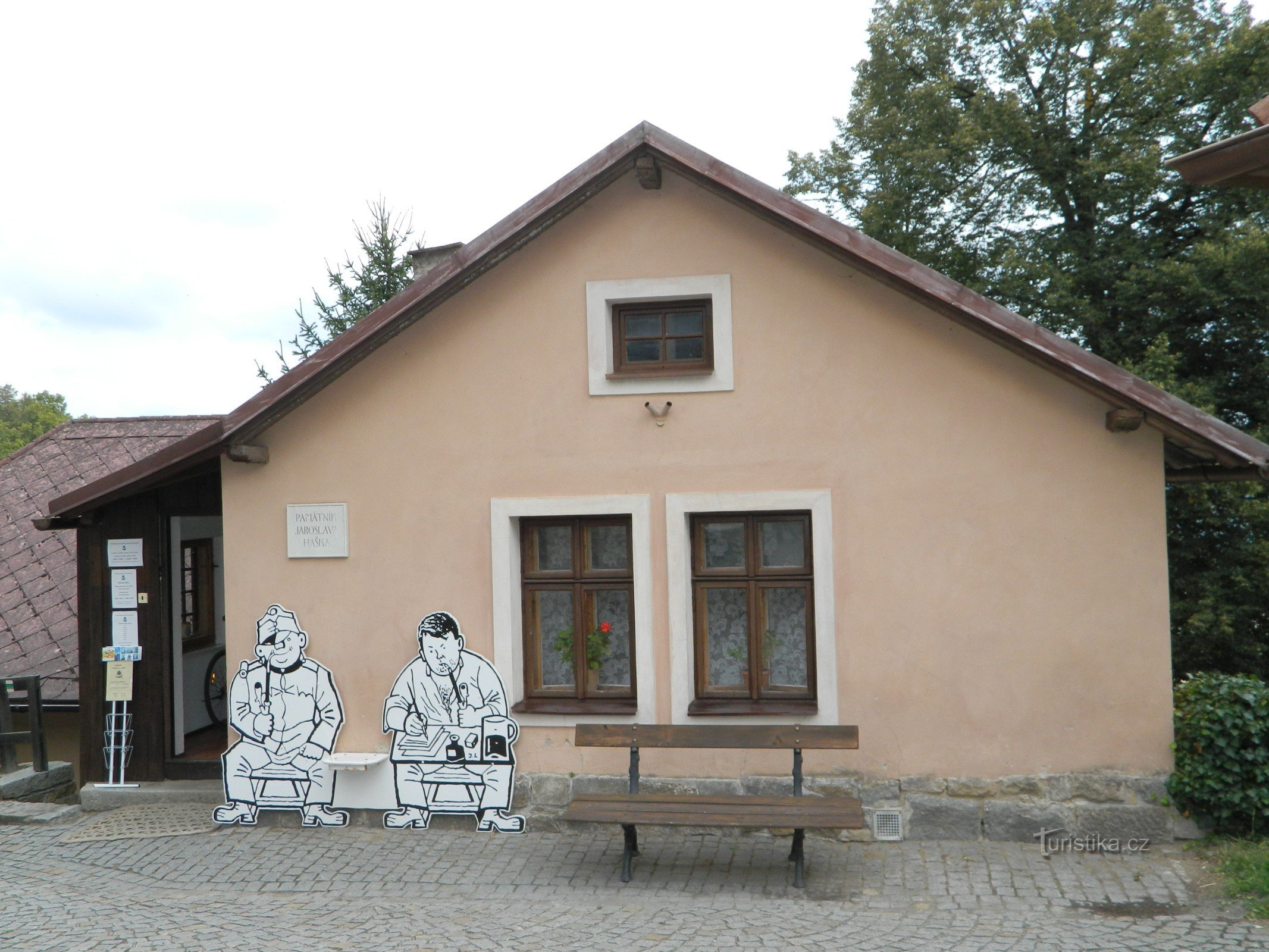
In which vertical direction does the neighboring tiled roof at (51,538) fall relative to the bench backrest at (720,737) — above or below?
above

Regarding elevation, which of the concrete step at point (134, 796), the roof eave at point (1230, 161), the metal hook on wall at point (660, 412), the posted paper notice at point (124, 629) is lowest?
the concrete step at point (134, 796)

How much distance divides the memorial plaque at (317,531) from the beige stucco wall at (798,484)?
72mm

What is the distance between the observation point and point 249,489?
761 cm

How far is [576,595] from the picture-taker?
24.3ft

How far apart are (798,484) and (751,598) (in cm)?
83

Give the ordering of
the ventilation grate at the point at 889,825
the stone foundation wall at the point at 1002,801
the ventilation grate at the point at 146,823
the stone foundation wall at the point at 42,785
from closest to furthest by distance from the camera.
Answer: the stone foundation wall at the point at 1002,801, the ventilation grate at the point at 889,825, the ventilation grate at the point at 146,823, the stone foundation wall at the point at 42,785

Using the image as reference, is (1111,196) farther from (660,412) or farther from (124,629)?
(124,629)

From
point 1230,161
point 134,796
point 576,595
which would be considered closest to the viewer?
point 1230,161

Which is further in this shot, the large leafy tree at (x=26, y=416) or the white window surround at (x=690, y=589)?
the large leafy tree at (x=26, y=416)

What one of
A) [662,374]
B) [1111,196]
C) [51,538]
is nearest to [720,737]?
[662,374]

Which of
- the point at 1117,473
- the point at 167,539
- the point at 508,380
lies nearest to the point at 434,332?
the point at 508,380

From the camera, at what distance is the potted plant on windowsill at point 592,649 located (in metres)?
7.30

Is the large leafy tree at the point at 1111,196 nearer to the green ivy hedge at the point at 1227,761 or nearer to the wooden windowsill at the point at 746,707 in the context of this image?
the green ivy hedge at the point at 1227,761

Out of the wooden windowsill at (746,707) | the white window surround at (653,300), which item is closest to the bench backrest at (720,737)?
the wooden windowsill at (746,707)
